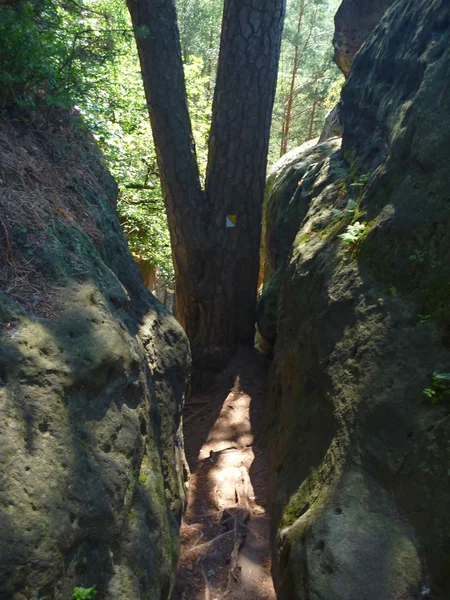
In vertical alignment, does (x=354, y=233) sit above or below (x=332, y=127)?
below

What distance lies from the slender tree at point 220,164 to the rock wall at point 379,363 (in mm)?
1862

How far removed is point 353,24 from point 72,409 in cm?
928

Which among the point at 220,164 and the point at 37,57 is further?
the point at 220,164

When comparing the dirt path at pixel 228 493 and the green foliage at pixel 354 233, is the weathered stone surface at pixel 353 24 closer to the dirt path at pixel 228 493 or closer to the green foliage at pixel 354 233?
the dirt path at pixel 228 493

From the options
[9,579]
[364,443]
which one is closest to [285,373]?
[364,443]

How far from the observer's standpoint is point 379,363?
3.66 m

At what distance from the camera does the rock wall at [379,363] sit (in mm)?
3025

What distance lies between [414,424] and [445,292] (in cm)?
93

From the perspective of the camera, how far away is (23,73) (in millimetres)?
4270

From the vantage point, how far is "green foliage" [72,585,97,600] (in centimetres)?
245

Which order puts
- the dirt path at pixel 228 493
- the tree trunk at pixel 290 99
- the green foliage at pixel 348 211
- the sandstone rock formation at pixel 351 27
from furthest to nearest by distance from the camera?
the tree trunk at pixel 290 99 < the sandstone rock formation at pixel 351 27 < the green foliage at pixel 348 211 < the dirt path at pixel 228 493

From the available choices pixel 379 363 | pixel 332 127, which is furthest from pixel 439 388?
pixel 332 127

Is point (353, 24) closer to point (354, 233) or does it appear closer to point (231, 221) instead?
point (231, 221)

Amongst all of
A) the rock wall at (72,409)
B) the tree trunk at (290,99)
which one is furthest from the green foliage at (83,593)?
the tree trunk at (290,99)
